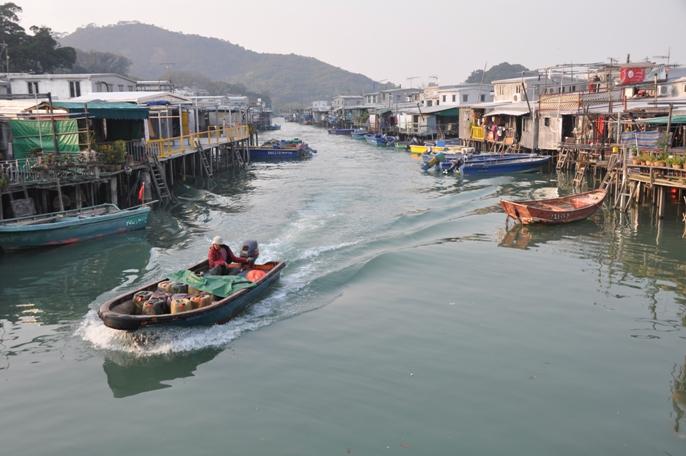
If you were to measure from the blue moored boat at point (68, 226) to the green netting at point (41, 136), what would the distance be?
9.34 feet

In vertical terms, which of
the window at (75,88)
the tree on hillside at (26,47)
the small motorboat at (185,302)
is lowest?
the small motorboat at (185,302)

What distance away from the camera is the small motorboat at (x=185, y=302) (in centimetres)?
1180

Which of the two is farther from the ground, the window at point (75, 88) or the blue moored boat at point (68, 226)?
the window at point (75, 88)

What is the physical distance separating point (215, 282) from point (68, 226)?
29.5 ft

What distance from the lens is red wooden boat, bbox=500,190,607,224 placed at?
22680 mm

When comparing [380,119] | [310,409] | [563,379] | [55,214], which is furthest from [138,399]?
[380,119]

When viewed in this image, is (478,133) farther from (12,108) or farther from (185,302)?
(185,302)

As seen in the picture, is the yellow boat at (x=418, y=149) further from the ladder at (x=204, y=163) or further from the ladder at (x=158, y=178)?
the ladder at (x=158, y=178)

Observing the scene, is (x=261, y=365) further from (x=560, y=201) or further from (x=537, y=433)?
(x=560, y=201)

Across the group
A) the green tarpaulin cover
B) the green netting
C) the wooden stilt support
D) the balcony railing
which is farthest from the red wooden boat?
the balcony railing

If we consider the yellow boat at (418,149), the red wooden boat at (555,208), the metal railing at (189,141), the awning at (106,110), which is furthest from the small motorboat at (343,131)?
the red wooden boat at (555,208)

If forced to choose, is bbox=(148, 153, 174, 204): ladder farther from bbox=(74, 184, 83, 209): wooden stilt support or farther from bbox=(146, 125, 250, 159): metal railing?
bbox=(74, 184, 83, 209): wooden stilt support

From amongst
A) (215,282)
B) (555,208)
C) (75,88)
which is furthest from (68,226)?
(75,88)

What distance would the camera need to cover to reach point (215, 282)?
13656 millimetres
